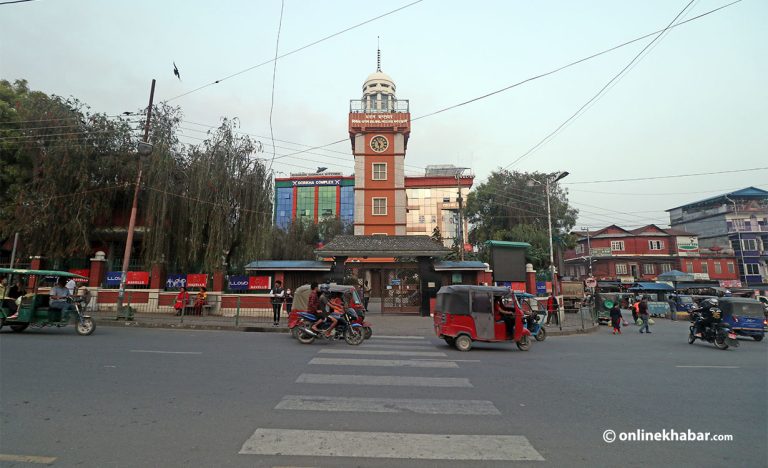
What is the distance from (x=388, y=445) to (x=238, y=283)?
18.8 meters

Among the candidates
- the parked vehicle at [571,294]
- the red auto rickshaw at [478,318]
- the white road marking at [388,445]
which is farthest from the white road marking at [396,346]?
the parked vehicle at [571,294]

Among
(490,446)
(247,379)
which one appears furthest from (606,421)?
(247,379)

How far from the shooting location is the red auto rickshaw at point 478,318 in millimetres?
11328

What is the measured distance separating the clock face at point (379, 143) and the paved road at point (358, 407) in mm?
31597

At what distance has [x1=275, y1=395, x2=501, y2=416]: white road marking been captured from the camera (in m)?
5.45

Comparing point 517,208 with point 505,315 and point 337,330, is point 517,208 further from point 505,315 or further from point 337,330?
point 337,330

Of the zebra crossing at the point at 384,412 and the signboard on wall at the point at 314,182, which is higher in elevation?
the signboard on wall at the point at 314,182

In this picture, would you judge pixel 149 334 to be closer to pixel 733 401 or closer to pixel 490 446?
pixel 490 446

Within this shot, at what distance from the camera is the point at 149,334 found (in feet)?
43.6

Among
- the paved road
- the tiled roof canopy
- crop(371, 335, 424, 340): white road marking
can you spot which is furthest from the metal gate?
the paved road

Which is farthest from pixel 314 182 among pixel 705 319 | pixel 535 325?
pixel 705 319

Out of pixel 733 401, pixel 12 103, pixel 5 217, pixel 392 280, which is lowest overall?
pixel 733 401

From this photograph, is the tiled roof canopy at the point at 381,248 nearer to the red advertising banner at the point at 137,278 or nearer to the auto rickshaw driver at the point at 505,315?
the red advertising banner at the point at 137,278

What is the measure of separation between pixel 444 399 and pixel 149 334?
11.7 m
